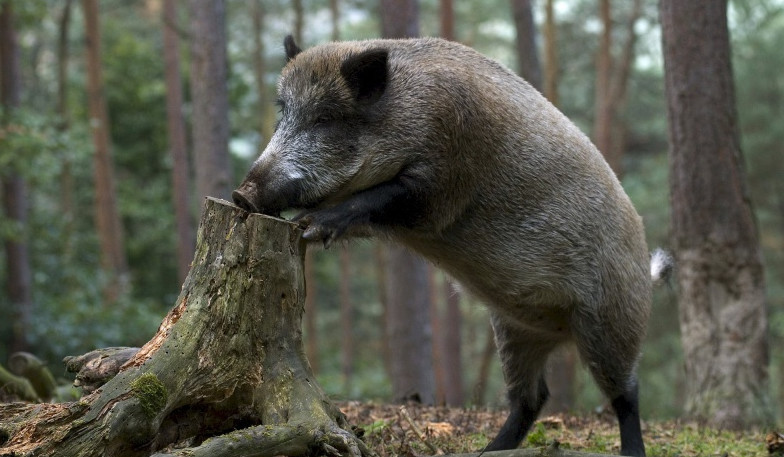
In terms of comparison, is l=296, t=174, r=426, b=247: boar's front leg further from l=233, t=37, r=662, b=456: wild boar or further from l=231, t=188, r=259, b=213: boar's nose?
l=231, t=188, r=259, b=213: boar's nose

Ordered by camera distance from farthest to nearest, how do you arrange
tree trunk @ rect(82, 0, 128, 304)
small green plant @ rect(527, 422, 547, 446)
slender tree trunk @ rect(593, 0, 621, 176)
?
tree trunk @ rect(82, 0, 128, 304) < slender tree trunk @ rect(593, 0, 621, 176) < small green plant @ rect(527, 422, 547, 446)

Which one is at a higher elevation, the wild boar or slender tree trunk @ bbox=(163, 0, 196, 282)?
slender tree trunk @ bbox=(163, 0, 196, 282)

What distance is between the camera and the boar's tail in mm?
5711

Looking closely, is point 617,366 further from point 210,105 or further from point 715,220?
point 210,105

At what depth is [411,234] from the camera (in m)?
4.54

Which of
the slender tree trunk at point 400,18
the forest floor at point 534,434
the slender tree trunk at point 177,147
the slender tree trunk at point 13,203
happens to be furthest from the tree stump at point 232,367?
the slender tree trunk at point 177,147

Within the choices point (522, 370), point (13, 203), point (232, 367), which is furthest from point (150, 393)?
point (13, 203)

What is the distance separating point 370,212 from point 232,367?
3.23 feet

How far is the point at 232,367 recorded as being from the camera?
3684 millimetres

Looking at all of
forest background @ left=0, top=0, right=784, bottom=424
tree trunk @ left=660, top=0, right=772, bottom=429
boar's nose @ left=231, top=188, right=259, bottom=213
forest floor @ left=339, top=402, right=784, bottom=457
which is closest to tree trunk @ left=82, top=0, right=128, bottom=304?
forest background @ left=0, top=0, right=784, bottom=424

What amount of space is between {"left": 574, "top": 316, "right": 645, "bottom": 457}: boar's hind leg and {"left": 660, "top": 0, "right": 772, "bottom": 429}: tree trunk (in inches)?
90.8

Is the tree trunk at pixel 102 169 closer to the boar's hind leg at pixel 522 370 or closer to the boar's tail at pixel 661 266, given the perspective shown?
the boar's hind leg at pixel 522 370

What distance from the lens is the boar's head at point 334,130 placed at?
438 centimetres

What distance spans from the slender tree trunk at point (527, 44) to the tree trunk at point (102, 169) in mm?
9332
